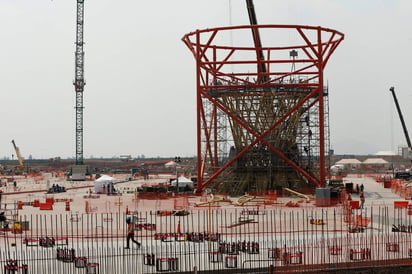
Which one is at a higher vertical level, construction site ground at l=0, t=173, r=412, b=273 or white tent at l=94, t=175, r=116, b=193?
white tent at l=94, t=175, r=116, b=193

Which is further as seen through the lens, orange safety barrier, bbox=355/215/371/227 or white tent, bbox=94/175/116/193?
white tent, bbox=94/175/116/193

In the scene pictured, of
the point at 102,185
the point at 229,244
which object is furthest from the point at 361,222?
the point at 102,185

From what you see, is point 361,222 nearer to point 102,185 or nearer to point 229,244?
point 229,244

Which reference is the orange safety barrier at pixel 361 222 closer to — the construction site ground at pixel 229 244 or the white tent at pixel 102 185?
the construction site ground at pixel 229 244

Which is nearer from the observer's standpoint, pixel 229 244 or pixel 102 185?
pixel 229 244

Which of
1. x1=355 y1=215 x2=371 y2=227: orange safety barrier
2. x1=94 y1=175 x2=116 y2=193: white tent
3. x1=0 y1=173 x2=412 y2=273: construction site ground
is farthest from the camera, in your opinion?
x1=94 y1=175 x2=116 y2=193: white tent

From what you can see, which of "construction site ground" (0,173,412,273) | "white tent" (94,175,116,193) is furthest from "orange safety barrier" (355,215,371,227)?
"white tent" (94,175,116,193)

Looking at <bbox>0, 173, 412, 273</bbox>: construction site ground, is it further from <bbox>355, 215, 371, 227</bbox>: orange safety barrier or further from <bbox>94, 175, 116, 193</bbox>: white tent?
<bbox>94, 175, 116, 193</bbox>: white tent

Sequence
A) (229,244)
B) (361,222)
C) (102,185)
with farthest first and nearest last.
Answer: (102,185), (361,222), (229,244)

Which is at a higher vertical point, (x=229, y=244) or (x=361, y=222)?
(x=361, y=222)

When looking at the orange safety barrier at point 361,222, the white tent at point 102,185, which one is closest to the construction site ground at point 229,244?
the orange safety barrier at point 361,222

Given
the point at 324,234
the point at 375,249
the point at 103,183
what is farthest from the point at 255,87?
the point at 375,249

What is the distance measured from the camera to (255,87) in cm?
5038

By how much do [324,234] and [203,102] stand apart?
105 feet
